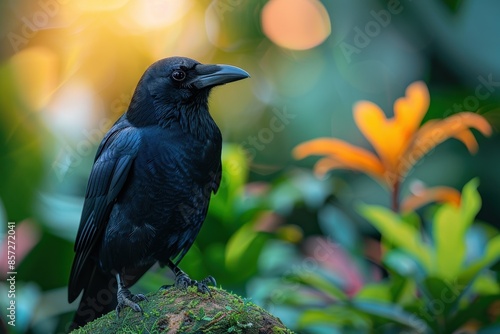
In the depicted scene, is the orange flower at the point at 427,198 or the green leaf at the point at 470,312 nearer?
the green leaf at the point at 470,312

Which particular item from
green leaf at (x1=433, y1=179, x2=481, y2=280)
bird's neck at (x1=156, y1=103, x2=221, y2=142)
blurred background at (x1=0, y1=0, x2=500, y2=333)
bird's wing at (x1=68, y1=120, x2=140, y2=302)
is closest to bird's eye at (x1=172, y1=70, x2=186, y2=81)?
bird's neck at (x1=156, y1=103, x2=221, y2=142)

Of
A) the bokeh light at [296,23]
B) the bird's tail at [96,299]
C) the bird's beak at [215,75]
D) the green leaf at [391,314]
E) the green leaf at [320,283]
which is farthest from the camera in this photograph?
the bokeh light at [296,23]

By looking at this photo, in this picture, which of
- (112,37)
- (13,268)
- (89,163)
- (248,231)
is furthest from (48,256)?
(112,37)

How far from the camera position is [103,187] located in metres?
3.33

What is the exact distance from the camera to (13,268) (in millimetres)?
4035

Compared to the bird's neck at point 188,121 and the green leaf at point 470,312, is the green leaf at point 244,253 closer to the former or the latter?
the bird's neck at point 188,121

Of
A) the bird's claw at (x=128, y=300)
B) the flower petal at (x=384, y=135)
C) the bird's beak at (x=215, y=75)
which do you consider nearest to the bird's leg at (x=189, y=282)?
the bird's claw at (x=128, y=300)

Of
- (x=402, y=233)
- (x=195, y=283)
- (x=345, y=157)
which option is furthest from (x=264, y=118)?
(x=195, y=283)

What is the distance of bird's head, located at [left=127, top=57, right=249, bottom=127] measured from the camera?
3237 mm

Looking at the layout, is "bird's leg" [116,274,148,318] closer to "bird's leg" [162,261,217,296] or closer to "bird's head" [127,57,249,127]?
"bird's leg" [162,261,217,296]

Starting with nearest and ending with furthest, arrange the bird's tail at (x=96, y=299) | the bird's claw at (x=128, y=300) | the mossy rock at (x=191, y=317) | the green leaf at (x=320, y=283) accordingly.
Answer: the mossy rock at (x=191, y=317) → the bird's claw at (x=128, y=300) → the bird's tail at (x=96, y=299) → the green leaf at (x=320, y=283)

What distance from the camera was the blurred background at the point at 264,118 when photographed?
13.4 feet

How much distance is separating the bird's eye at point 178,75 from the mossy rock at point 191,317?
3.33 feet

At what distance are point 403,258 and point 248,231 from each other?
3.05ft
